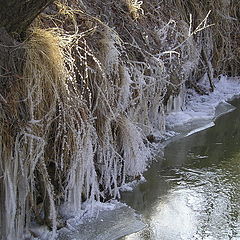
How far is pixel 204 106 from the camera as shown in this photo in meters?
5.83

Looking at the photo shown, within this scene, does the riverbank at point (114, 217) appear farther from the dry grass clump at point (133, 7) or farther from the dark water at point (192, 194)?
→ the dry grass clump at point (133, 7)

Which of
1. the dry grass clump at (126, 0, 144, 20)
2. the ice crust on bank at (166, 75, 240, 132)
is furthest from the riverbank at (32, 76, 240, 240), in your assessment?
the dry grass clump at (126, 0, 144, 20)

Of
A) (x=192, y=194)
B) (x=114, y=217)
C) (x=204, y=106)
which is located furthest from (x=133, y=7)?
(x=114, y=217)

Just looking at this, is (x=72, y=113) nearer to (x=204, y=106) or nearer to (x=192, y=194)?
(x=192, y=194)

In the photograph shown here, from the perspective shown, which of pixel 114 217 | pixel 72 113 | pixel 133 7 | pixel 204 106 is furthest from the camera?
pixel 204 106

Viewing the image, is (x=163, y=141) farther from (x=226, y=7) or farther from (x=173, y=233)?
(x=226, y=7)

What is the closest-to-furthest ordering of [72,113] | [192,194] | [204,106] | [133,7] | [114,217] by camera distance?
[72,113]
[114,217]
[192,194]
[133,7]
[204,106]

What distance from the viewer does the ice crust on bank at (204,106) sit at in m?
5.08

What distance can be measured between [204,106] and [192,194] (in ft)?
9.09

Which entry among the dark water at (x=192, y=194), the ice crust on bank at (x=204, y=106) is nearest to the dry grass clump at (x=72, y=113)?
the dark water at (x=192, y=194)

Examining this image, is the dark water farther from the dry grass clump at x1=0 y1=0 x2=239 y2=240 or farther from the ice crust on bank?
the ice crust on bank

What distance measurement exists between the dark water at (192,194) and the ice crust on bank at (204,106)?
66cm

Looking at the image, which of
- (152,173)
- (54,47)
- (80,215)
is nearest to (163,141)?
(152,173)

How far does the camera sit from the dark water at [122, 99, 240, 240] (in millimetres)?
2754
